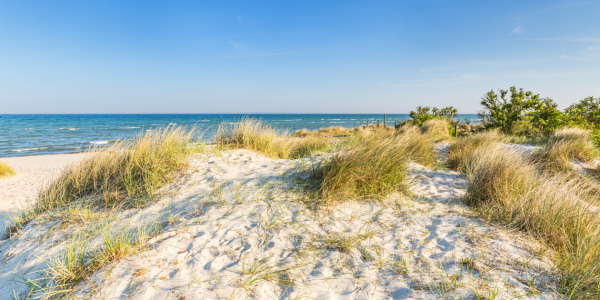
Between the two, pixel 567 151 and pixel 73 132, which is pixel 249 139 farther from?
pixel 73 132

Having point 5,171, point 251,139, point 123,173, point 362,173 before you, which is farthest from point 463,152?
point 5,171

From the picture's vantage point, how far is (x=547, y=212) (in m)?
3.00

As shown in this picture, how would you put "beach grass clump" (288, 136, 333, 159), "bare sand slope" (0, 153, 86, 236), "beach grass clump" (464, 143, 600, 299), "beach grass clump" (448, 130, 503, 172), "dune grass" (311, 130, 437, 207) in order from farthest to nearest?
"beach grass clump" (288, 136, 333, 159) < "beach grass clump" (448, 130, 503, 172) < "bare sand slope" (0, 153, 86, 236) < "dune grass" (311, 130, 437, 207) < "beach grass clump" (464, 143, 600, 299)

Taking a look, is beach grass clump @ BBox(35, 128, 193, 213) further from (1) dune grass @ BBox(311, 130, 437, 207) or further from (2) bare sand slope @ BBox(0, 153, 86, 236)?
(1) dune grass @ BBox(311, 130, 437, 207)

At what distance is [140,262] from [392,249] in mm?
2474

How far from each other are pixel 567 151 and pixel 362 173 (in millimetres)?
7000

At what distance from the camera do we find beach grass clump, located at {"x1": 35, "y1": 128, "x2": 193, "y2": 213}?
416 cm

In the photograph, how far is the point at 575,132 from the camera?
8.06 m

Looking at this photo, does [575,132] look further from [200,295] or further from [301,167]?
[200,295]

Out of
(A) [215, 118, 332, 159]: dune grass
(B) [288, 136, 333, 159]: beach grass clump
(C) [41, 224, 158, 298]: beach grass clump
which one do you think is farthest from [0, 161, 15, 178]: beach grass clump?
(C) [41, 224, 158, 298]: beach grass clump

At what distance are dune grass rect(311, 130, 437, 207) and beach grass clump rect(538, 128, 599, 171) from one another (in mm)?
4894

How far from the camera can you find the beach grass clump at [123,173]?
4160mm

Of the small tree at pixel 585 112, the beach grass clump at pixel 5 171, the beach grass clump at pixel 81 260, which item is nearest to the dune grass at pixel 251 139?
the beach grass clump at pixel 81 260

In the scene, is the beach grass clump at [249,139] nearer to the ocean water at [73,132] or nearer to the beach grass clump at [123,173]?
the ocean water at [73,132]
